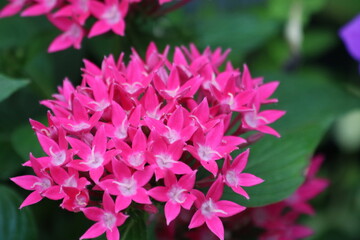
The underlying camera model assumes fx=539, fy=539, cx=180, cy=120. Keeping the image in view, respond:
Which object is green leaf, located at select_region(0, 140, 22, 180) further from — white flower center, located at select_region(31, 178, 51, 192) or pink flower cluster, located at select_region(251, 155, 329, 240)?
pink flower cluster, located at select_region(251, 155, 329, 240)

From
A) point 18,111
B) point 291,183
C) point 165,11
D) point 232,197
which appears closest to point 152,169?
point 232,197

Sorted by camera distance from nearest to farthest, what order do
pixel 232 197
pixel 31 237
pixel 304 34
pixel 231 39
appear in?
pixel 232 197, pixel 31 237, pixel 231 39, pixel 304 34

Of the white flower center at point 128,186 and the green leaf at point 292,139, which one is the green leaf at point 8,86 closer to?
the white flower center at point 128,186

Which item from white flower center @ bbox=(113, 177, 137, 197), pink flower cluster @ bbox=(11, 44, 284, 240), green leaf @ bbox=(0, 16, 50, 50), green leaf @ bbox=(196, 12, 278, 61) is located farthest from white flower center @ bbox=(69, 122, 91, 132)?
green leaf @ bbox=(196, 12, 278, 61)

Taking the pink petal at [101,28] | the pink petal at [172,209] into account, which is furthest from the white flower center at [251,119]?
the pink petal at [101,28]

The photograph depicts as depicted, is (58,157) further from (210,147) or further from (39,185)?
(210,147)

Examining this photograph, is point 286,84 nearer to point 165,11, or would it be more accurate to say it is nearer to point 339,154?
point 165,11

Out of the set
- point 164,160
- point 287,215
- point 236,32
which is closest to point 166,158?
point 164,160
